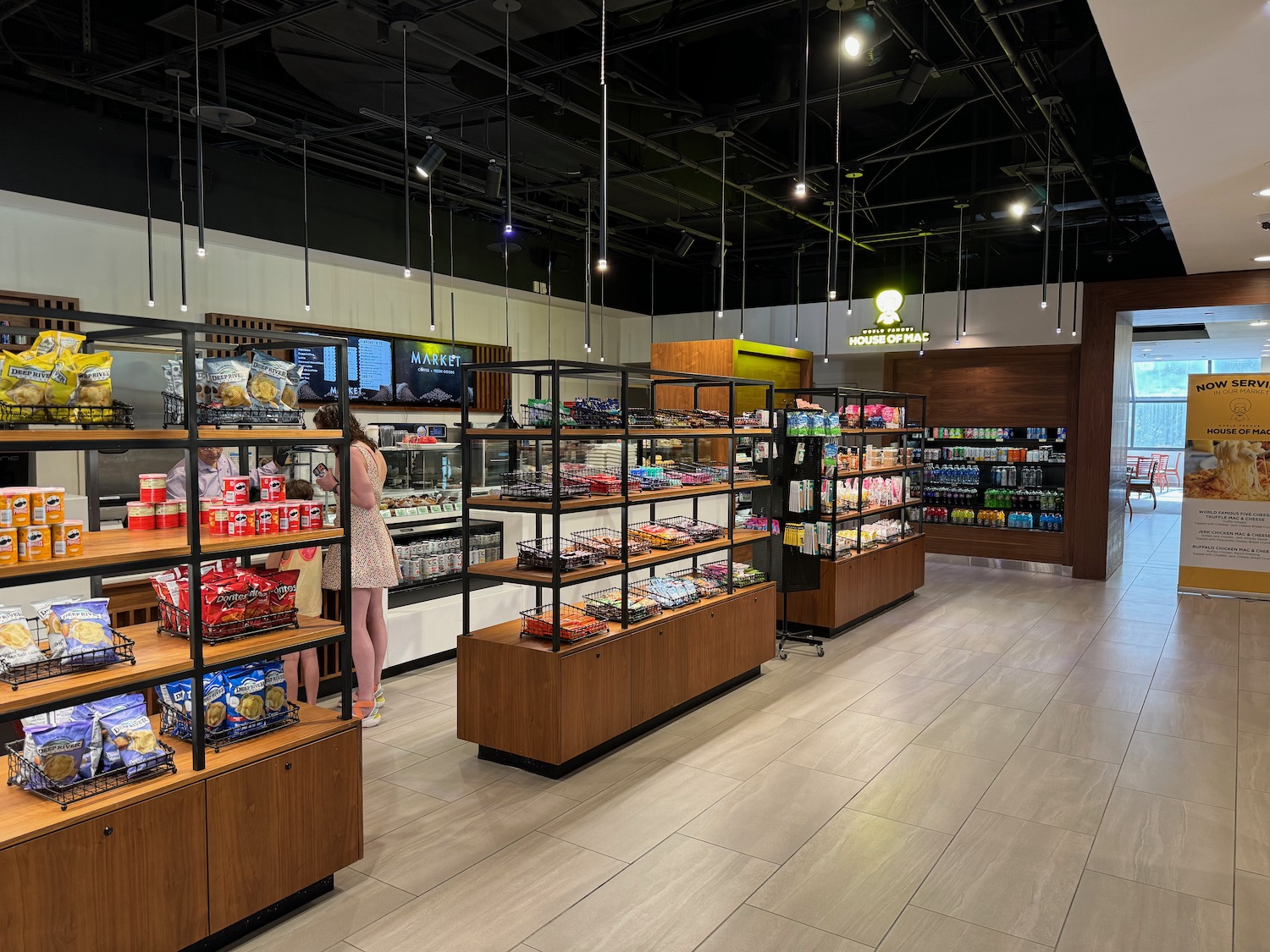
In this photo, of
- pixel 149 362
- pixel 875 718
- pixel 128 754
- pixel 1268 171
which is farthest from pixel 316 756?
pixel 1268 171

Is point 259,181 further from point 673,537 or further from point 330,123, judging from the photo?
point 673,537

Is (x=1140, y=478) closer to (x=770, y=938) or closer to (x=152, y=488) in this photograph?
(x=770, y=938)

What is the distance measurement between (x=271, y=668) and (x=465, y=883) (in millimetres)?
1149

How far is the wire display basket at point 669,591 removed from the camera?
5.04m

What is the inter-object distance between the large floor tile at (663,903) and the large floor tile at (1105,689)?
3.32 metres

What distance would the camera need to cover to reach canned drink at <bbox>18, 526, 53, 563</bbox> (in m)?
2.32

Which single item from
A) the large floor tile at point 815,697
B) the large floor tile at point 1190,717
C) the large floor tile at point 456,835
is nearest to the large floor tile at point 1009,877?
the large floor tile at point 815,697

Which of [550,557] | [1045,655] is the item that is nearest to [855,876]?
[550,557]

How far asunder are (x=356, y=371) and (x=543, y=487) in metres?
5.13

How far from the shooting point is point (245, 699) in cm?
296

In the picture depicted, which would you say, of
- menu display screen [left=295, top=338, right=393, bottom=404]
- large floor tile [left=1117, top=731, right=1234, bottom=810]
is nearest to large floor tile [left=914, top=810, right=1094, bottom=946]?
large floor tile [left=1117, top=731, right=1234, bottom=810]

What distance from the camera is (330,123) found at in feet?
23.0

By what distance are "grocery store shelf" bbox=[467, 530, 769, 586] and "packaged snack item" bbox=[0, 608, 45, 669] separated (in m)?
2.06

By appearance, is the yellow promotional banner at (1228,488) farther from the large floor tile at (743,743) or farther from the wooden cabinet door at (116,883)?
the wooden cabinet door at (116,883)
